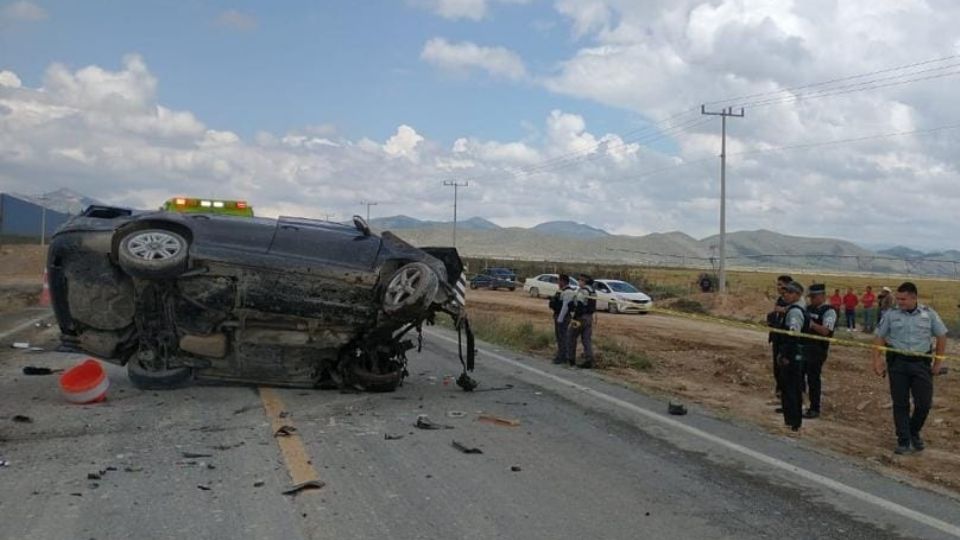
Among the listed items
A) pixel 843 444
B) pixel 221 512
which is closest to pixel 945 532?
pixel 843 444

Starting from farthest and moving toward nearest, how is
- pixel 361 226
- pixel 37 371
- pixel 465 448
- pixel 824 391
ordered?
pixel 824 391 < pixel 37 371 < pixel 361 226 < pixel 465 448

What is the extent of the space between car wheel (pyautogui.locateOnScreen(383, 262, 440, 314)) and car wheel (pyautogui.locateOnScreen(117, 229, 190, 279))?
6.60ft

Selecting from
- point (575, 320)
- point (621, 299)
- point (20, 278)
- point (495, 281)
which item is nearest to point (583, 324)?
point (575, 320)

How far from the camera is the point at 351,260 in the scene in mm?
9000

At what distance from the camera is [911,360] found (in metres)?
8.13

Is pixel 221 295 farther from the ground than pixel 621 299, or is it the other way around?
pixel 221 295

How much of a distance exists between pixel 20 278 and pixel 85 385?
4237 centimetres

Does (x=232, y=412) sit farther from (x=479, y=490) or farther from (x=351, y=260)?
(x=479, y=490)

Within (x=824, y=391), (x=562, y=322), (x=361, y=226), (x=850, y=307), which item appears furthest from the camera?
(x=850, y=307)

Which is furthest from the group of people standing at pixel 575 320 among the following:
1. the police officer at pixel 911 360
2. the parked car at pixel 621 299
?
the parked car at pixel 621 299

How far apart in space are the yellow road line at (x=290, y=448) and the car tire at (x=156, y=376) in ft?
2.91

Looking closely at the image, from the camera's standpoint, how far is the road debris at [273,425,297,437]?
7117 mm

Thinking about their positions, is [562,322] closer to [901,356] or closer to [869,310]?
[901,356]

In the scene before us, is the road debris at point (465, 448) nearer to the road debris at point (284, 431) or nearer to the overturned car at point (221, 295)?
the road debris at point (284, 431)
